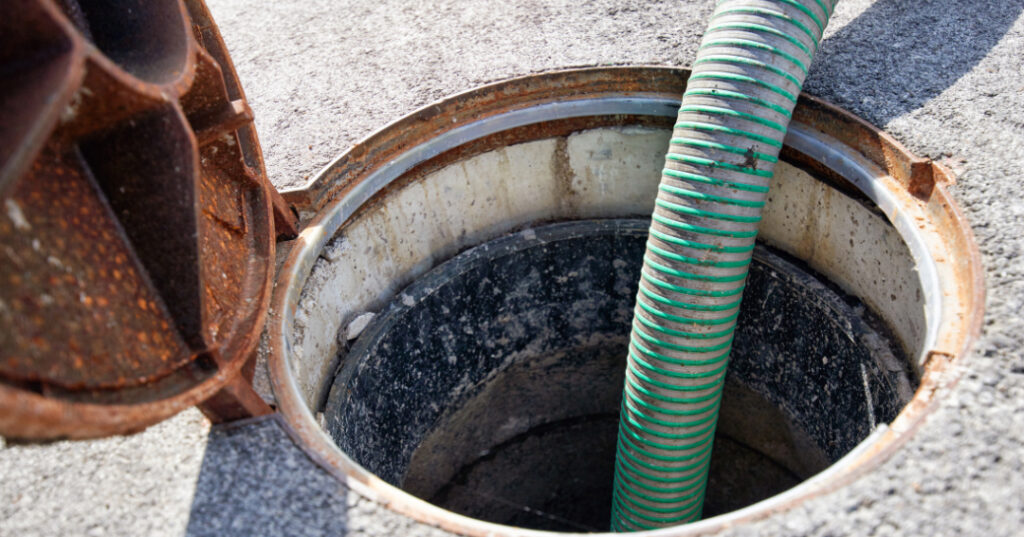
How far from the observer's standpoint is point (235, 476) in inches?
82.7

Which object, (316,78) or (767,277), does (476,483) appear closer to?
(767,277)

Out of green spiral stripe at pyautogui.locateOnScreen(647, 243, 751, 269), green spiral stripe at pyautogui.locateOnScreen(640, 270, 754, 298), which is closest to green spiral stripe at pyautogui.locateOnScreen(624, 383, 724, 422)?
green spiral stripe at pyautogui.locateOnScreen(640, 270, 754, 298)

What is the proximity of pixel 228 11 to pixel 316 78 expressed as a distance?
4.99 feet

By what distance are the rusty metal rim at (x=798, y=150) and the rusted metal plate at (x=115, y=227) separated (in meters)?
0.31

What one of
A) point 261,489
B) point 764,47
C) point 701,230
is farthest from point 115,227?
point 764,47

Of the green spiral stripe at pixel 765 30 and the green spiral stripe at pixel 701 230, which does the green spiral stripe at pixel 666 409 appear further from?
the green spiral stripe at pixel 765 30

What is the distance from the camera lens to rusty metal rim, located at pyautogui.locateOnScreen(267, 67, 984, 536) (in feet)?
6.47

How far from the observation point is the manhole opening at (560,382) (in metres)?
3.44

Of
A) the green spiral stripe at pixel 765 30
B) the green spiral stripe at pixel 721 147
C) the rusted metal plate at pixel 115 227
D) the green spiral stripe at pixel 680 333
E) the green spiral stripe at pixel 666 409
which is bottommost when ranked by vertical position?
the green spiral stripe at pixel 666 409

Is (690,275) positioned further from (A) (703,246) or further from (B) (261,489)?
(B) (261,489)

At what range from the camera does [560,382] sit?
15.1 ft

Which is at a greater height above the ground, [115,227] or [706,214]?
[115,227]

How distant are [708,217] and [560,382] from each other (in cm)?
212

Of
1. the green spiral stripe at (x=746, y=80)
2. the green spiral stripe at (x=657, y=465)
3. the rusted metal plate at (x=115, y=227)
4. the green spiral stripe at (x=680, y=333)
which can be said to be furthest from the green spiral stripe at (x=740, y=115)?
the rusted metal plate at (x=115, y=227)
